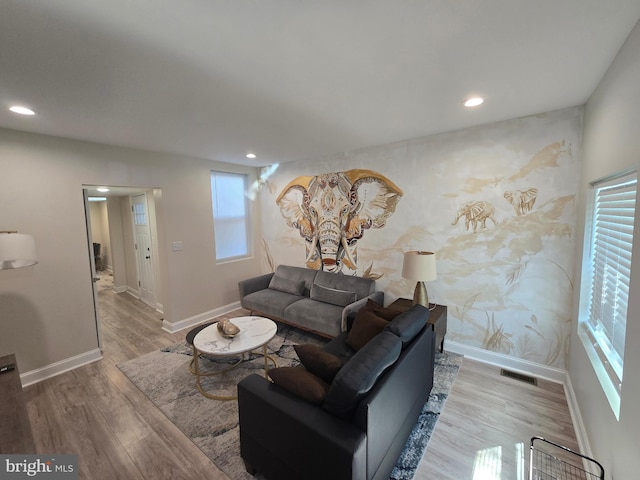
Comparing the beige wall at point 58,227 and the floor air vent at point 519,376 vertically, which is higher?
the beige wall at point 58,227

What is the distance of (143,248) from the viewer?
16.4 feet

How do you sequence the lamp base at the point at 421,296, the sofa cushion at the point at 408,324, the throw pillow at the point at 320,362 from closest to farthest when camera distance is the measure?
the throw pillow at the point at 320,362, the sofa cushion at the point at 408,324, the lamp base at the point at 421,296

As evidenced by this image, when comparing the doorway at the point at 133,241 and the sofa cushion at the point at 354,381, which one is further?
the doorway at the point at 133,241

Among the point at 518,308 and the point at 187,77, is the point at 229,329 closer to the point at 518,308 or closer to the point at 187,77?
the point at 187,77

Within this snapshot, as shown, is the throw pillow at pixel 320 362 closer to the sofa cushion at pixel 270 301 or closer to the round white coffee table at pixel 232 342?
the round white coffee table at pixel 232 342

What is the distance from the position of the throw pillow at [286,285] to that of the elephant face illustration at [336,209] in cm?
41

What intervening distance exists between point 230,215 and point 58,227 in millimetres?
2249

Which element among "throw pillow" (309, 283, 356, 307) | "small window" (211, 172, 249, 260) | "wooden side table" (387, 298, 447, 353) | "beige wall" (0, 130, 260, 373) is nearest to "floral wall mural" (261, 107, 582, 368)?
"wooden side table" (387, 298, 447, 353)

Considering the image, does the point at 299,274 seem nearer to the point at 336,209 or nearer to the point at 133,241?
the point at 336,209

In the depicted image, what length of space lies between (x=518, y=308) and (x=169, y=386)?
362 centimetres

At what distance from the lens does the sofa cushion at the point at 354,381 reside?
1345 millimetres

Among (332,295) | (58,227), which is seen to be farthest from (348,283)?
(58,227)

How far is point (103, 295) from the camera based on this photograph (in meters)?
5.51

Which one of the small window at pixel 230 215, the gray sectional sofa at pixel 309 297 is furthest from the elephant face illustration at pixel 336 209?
the small window at pixel 230 215
